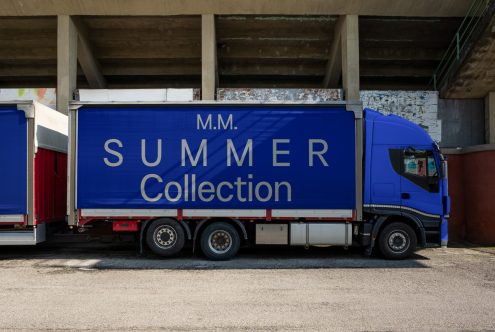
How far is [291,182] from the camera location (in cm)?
970

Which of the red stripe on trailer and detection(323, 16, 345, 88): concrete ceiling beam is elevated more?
detection(323, 16, 345, 88): concrete ceiling beam

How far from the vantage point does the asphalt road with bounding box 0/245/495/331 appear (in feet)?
18.2

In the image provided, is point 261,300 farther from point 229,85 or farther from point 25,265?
point 229,85

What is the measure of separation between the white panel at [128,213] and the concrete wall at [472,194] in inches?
347

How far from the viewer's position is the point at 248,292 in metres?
7.07

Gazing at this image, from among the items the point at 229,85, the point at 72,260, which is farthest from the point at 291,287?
the point at 229,85

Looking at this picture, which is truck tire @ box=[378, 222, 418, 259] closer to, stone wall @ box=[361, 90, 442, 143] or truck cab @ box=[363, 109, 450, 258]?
truck cab @ box=[363, 109, 450, 258]

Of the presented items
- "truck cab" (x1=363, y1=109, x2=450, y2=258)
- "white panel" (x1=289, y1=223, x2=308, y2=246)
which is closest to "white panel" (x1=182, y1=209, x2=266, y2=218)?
"white panel" (x1=289, y1=223, x2=308, y2=246)

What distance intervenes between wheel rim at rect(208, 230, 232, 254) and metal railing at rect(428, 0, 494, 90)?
10511 millimetres

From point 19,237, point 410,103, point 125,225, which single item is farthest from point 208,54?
point 19,237

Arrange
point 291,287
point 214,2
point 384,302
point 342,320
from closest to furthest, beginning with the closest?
1. point 342,320
2. point 384,302
3. point 291,287
4. point 214,2

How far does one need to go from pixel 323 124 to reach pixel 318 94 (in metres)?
6.99

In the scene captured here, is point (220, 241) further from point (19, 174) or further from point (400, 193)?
point (19, 174)

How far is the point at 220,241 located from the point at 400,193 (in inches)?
165
